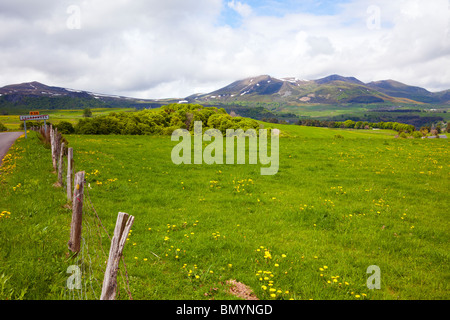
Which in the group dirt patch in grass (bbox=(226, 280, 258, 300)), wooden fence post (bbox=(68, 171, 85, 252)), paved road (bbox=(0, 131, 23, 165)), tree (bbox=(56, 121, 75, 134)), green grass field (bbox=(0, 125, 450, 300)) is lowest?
→ dirt patch in grass (bbox=(226, 280, 258, 300))

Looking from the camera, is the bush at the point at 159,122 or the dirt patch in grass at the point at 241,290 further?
the bush at the point at 159,122

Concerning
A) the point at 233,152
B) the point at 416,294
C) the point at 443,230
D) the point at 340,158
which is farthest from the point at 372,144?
the point at 416,294

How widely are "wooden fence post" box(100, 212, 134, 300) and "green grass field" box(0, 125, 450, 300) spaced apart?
1.42 meters

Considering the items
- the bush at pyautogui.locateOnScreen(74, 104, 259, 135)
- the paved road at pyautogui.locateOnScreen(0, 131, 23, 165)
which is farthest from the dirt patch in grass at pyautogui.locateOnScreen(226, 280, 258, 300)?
the bush at pyautogui.locateOnScreen(74, 104, 259, 135)

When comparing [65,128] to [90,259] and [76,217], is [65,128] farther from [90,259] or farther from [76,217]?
[90,259]

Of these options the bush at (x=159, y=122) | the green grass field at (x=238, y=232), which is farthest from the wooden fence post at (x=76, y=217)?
the bush at (x=159, y=122)

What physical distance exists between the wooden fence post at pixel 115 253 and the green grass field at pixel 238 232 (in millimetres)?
1424

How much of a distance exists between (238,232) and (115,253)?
6459 millimetres

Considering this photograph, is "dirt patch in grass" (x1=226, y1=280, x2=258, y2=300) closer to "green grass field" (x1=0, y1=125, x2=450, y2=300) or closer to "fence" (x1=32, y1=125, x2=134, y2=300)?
"green grass field" (x1=0, y1=125, x2=450, y2=300)

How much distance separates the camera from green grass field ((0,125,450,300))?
6.77m

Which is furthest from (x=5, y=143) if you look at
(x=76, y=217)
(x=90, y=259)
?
(x=90, y=259)

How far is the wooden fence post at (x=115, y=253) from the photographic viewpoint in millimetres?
4453

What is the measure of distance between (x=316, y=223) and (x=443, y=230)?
512 cm

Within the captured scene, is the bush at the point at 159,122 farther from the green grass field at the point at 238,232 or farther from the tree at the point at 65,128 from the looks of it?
the green grass field at the point at 238,232
